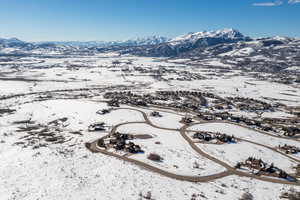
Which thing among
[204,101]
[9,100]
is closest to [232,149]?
[204,101]

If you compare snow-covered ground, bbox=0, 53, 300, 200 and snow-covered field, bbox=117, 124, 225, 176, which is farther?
snow-covered field, bbox=117, 124, 225, 176

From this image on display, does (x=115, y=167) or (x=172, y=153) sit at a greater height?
(x=115, y=167)

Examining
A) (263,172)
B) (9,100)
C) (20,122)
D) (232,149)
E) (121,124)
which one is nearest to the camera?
(263,172)

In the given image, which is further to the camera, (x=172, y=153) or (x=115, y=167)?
(x=172, y=153)

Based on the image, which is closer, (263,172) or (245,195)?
(245,195)

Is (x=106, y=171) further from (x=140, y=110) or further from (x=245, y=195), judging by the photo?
(x=140, y=110)

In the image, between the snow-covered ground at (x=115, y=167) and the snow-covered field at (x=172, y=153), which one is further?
the snow-covered field at (x=172, y=153)

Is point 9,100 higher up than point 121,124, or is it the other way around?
point 121,124

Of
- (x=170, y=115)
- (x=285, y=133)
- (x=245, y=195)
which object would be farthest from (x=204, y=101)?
(x=245, y=195)

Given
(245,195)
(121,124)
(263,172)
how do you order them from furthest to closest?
(121,124) → (263,172) → (245,195)
